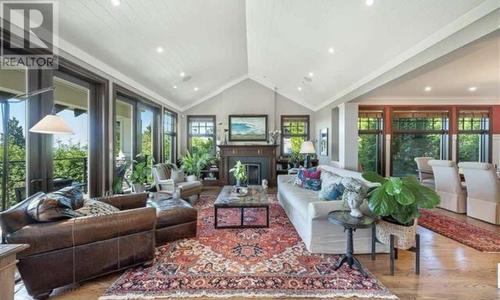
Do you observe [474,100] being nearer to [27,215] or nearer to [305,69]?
[305,69]

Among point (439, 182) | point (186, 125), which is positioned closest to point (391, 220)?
point (439, 182)

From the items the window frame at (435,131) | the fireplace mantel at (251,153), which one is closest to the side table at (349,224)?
the fireplace mantel at (251,153)

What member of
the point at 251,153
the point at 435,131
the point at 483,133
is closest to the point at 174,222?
the point at 251,153

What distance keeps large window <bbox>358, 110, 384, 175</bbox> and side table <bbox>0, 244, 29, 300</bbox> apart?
25.5 feet

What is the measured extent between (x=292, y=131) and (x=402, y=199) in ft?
A: 21.4

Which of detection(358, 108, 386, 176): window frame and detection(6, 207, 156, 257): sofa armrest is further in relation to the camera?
detection(358, 108, 386, 176): window frame

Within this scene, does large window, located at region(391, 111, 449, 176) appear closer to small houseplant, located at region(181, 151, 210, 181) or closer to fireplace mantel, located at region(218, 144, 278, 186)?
fireplace mantel, located at region(218, 144, 278, 186)

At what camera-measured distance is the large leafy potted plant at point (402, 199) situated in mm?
2391

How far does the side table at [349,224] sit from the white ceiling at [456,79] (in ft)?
7.35

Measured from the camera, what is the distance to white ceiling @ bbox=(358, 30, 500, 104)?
11.8 feet

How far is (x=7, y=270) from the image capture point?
4.66 ft

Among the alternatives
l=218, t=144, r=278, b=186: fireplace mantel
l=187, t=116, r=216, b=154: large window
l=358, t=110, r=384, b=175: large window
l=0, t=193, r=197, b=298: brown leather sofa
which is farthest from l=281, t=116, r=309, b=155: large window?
l=0, t=193, r=197, b=298: brown leather sofa

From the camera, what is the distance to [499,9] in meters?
2.30

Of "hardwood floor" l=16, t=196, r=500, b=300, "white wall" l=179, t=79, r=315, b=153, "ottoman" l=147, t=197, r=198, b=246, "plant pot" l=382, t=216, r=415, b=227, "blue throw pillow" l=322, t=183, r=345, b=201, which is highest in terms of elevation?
"white wall" l=179, t=79, r=315, b=153
